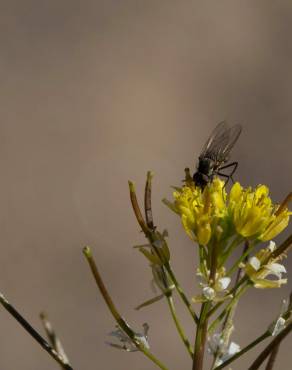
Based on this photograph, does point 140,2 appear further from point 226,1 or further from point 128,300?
point 128,300

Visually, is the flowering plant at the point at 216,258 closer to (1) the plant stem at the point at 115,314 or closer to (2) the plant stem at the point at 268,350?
(1) the plant stem at the point at 115,314

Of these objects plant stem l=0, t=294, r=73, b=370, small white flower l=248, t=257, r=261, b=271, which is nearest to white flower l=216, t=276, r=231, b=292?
small white flower l=248, t=257, r=261, b=271

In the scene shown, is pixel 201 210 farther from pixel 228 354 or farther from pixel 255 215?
pixel 228 354

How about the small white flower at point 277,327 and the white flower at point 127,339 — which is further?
the white flower at point 127,339

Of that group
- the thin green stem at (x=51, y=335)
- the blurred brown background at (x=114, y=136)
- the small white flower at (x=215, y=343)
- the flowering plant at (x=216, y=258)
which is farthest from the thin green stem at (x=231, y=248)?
the blurred brown background at (x=114, y=136)

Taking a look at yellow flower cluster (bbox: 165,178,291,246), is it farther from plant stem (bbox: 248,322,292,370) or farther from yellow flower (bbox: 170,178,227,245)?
plant stem (bbox: 248,322,292,370)

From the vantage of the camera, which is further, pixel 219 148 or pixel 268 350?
pixel 219 148

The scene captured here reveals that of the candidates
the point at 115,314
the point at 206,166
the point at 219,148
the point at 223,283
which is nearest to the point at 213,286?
the point at 223,283
